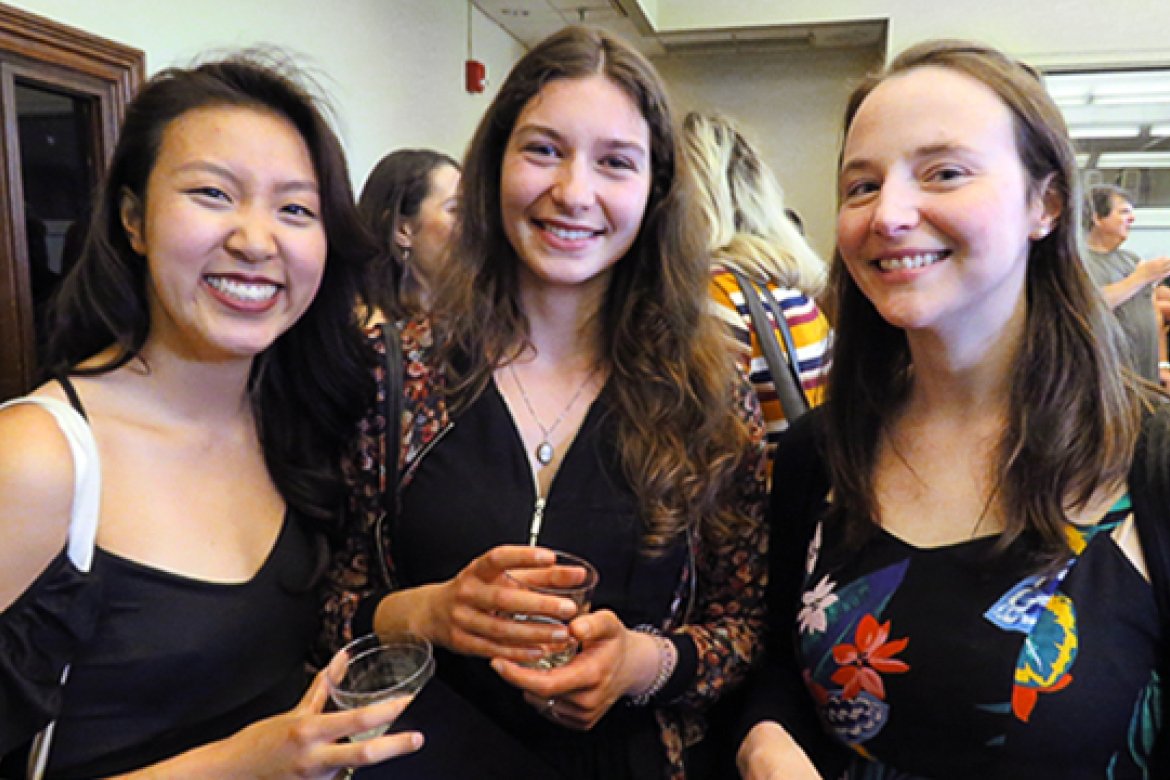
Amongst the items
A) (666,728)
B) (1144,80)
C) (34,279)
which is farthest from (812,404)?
(1144,80)

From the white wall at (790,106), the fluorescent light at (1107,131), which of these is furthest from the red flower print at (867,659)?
the white wall at (790,106)

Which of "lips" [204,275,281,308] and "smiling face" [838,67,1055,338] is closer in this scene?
"smiling face" [838,67,1055,338]

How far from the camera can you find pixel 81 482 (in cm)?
112

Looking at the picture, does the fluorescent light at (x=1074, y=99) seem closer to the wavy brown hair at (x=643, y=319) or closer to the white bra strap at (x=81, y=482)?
the wavy brown hair at (x=643, y=319)

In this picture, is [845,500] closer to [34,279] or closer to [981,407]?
[981,407]

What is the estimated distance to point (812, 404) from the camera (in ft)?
6.63

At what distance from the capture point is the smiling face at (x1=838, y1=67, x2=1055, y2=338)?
3.63ft

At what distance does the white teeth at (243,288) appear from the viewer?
4.21ft

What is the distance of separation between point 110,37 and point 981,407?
2.99m

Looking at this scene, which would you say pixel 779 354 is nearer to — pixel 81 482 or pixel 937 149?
pixel 937 149

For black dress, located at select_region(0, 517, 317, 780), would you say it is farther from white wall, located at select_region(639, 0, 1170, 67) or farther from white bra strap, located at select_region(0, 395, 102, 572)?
white wall, located at select_region(639, 0, 1170, 67)

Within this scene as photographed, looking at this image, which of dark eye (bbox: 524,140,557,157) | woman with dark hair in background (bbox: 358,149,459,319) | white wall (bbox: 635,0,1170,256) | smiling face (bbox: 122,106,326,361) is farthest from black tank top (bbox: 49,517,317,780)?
white wall (bbox: 635,0,1170,256)

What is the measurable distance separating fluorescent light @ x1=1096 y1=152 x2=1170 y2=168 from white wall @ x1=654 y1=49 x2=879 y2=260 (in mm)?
2293

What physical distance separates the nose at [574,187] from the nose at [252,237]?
1.56 feet
